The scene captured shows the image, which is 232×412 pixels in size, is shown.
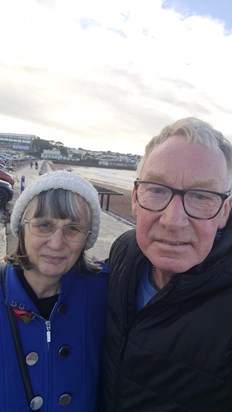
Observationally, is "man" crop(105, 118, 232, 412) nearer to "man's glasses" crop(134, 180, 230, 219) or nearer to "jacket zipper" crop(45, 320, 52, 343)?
"man's glasses" crop(134, 180, 230, 219)

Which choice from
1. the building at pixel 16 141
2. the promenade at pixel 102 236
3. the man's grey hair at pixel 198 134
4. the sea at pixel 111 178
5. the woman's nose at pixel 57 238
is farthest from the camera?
the building at pixel 16 141

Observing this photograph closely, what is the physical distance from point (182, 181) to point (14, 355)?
1137 mm

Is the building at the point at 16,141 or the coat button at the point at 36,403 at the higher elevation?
the building at the point at 16,141

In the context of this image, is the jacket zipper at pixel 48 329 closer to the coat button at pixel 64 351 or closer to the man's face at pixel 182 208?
the coat button at pixel 64 351

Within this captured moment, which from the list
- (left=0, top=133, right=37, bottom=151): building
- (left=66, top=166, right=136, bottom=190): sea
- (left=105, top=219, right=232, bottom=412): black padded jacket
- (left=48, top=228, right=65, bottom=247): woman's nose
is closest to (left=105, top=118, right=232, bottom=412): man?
(left=105, top=219, right=232, bottom=412): black padded jacket

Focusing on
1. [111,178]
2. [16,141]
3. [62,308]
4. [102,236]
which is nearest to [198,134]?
[62,308]

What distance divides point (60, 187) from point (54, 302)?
2.11 ft

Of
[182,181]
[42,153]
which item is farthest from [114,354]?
[42,153]

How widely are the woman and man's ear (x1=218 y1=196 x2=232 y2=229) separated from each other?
0.75 meters

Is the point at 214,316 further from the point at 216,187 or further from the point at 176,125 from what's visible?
the point at 176,125

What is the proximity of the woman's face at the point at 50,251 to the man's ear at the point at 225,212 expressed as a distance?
81 cm

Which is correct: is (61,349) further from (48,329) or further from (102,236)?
(102,236)

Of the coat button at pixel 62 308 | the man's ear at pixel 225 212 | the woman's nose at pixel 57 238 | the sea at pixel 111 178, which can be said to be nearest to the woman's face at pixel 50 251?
the woman's nose at pixel 57 238

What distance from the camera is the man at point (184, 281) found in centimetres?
145
